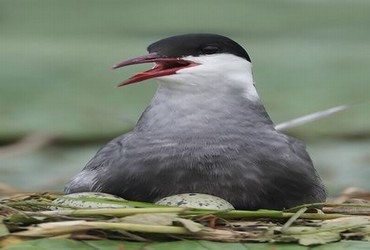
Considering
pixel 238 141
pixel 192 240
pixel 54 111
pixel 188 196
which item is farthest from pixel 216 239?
pixel 54 111

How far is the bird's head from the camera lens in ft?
10.4

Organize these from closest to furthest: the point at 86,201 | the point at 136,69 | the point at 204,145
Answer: the point at 86,201 < the point at 204,145 < the point at 136,69

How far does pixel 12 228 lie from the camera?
2.67 m

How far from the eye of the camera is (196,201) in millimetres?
2863

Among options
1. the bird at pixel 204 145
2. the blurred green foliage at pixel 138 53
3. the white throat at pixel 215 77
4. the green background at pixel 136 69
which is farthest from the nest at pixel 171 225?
the blurred green foliage at pixel 138 53

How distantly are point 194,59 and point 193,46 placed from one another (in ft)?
0.10

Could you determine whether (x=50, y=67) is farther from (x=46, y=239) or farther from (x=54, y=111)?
(x=46, y=239)

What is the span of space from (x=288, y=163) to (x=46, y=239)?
0.62 metres

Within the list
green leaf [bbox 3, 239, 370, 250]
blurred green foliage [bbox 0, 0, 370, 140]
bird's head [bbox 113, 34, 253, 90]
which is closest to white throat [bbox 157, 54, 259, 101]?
bird's head [bbox 113, 34, 253, 90]

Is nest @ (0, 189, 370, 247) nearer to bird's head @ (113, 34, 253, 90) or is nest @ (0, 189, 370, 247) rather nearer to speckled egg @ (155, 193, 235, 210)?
speckled egg @ (155, 193, 235, 210)

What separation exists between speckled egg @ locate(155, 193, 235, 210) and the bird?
39mm

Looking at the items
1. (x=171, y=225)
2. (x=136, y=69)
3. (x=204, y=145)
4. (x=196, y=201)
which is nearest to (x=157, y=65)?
(x=204, y=145)

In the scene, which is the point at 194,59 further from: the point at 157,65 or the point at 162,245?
the point at 162,245

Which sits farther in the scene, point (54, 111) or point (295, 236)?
point (54, 111)
